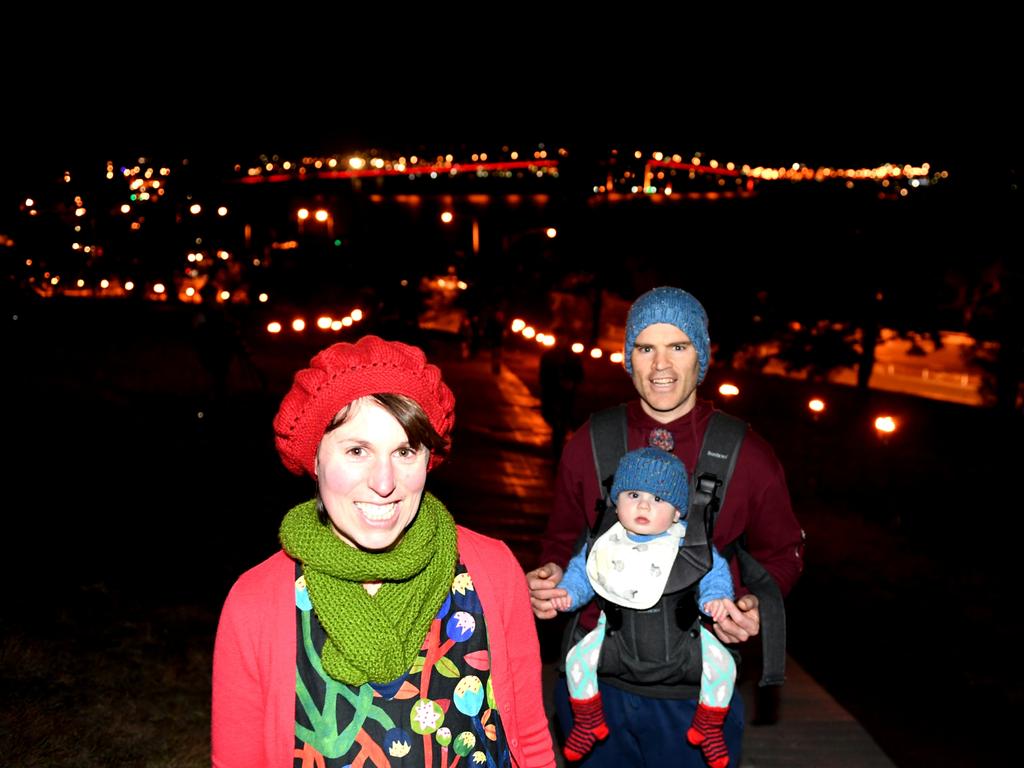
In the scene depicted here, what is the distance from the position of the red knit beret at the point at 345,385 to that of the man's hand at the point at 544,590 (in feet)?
3.42

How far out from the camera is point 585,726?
2.97 meters

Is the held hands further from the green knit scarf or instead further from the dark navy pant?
the green knit scarf

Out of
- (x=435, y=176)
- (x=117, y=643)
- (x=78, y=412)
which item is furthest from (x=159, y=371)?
(x=435, y=176)

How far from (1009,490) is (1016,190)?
14.3 metres

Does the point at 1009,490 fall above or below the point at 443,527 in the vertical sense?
below

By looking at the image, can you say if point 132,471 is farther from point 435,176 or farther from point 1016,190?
point 435,176

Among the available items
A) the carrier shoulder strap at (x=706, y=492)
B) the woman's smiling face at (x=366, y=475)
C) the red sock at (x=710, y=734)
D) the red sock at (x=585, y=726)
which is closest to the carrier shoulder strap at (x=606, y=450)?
the carrier shoulder strap at (x=706, y=492)

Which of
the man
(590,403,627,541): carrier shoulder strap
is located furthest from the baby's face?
the man

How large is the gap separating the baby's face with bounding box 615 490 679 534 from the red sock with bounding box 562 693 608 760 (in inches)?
27.0

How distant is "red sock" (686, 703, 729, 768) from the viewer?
9.37 feet

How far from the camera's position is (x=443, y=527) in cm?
222

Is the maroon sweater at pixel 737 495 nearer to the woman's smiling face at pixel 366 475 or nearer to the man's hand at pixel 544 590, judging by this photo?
the man's hand at pixel 544 590

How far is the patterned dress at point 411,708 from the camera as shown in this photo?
1.99 meters

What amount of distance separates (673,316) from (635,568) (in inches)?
38.8
